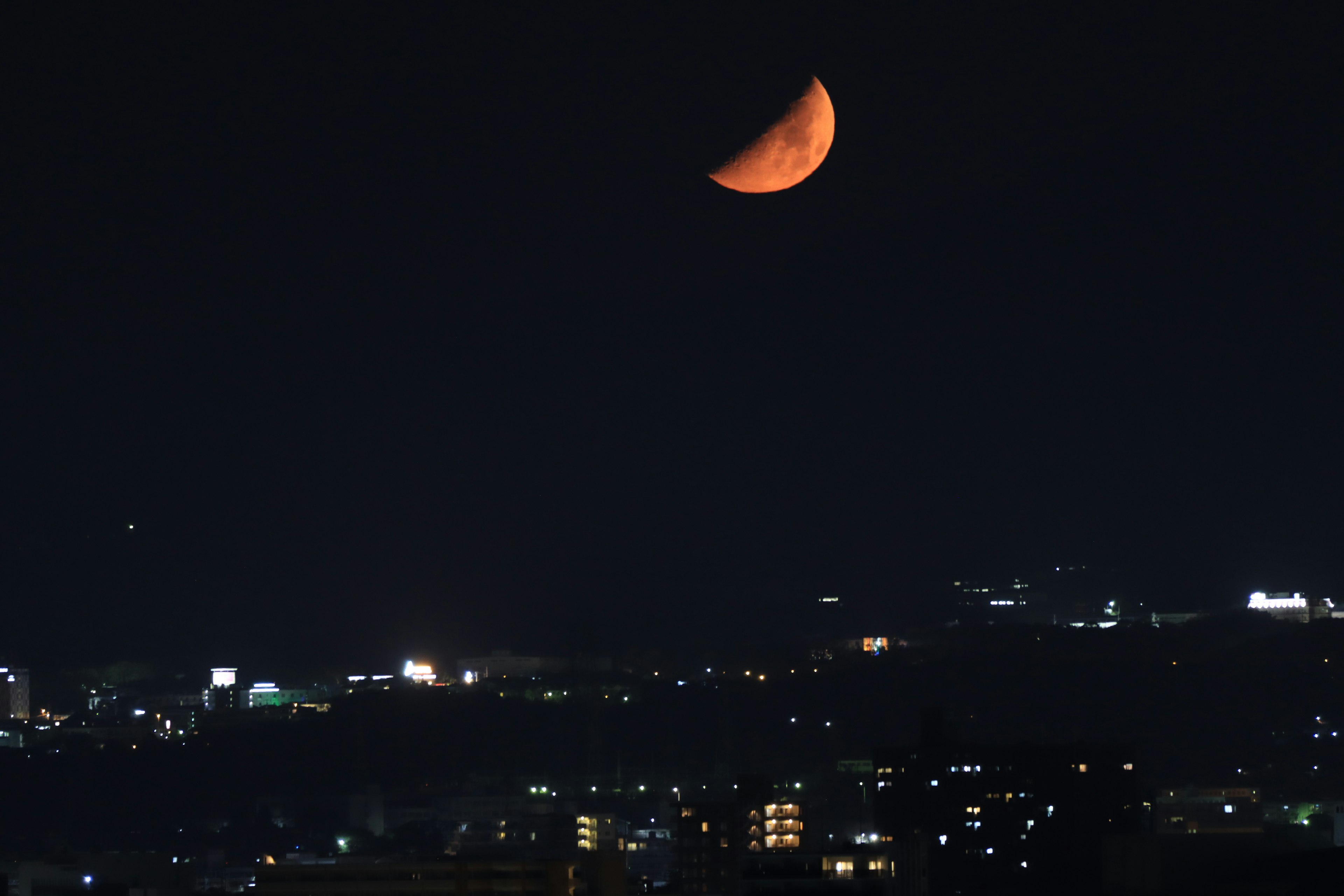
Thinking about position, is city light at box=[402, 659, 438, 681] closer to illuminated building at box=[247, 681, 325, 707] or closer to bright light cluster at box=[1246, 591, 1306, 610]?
illuminated building at box=[247, 681, 325, 707]

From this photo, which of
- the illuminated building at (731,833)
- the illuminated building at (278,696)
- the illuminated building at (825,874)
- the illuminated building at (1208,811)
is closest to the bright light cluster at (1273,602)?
the illuminated building at (1208,811)

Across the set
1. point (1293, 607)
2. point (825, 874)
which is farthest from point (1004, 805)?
point (1293, 607)

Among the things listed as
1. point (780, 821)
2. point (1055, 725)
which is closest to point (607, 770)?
point (1055, 725)

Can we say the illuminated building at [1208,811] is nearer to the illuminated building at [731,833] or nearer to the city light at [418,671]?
the illuminated building at [731,833]

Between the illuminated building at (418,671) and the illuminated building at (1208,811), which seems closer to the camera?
the illuminated building at (1208,811)

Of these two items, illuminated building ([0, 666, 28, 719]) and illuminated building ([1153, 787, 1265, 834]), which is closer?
illuminated building ([1153, 787, 1265, 834])

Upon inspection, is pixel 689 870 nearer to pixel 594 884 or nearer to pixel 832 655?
pixel 594 884

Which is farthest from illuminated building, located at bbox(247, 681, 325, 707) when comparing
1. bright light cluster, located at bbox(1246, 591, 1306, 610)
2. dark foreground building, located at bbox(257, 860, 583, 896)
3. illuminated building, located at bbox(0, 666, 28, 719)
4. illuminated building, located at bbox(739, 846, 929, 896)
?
dark foreground building, located at bbox(257, 860, 583, 896)
